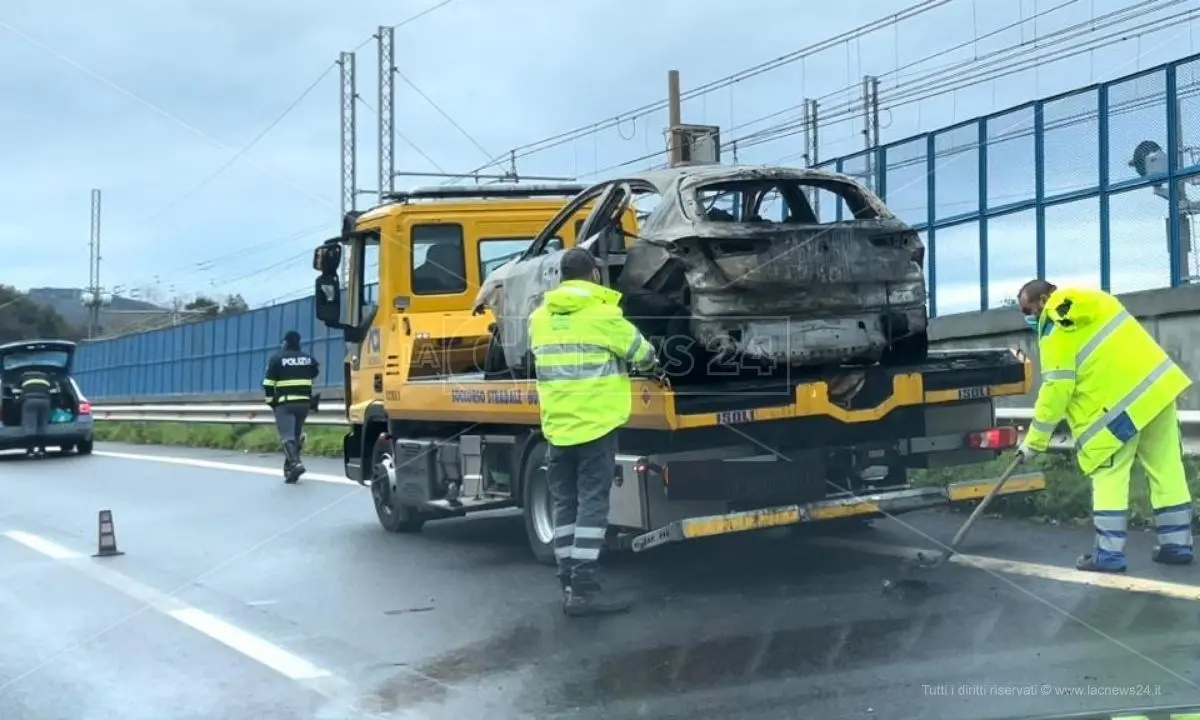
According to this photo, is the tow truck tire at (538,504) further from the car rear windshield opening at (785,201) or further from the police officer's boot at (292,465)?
the police officer's boot at (292,465)

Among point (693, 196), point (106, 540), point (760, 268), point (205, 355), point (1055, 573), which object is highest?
point (693, 196)

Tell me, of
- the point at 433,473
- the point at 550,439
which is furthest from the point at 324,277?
the point at 550,439

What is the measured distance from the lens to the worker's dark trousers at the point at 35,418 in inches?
940

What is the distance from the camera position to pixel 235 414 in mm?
26312

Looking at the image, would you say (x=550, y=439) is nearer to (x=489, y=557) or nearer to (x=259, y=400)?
(x=489, y=557)

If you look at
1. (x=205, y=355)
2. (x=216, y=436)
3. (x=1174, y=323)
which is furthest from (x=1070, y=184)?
(x=205, y=355)

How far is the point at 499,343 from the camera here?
9.39 metres

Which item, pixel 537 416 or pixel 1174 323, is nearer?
pixel 537 416

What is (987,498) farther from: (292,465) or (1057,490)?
(292,465)

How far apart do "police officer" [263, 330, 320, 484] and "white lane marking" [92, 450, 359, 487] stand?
310mm

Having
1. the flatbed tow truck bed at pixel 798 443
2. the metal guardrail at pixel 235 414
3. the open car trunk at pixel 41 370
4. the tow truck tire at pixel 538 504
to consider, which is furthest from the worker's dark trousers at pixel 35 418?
the flatbed tow truck bed at pixel 798 443

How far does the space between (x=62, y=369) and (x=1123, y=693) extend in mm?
23671

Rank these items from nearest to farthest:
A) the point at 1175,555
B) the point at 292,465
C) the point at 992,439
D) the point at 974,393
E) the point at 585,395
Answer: the point at 585,395, the point at 1175,555, the point at 974,393, the point at 992,439, the point at 292,465

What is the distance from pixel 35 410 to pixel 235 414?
3659 mm
